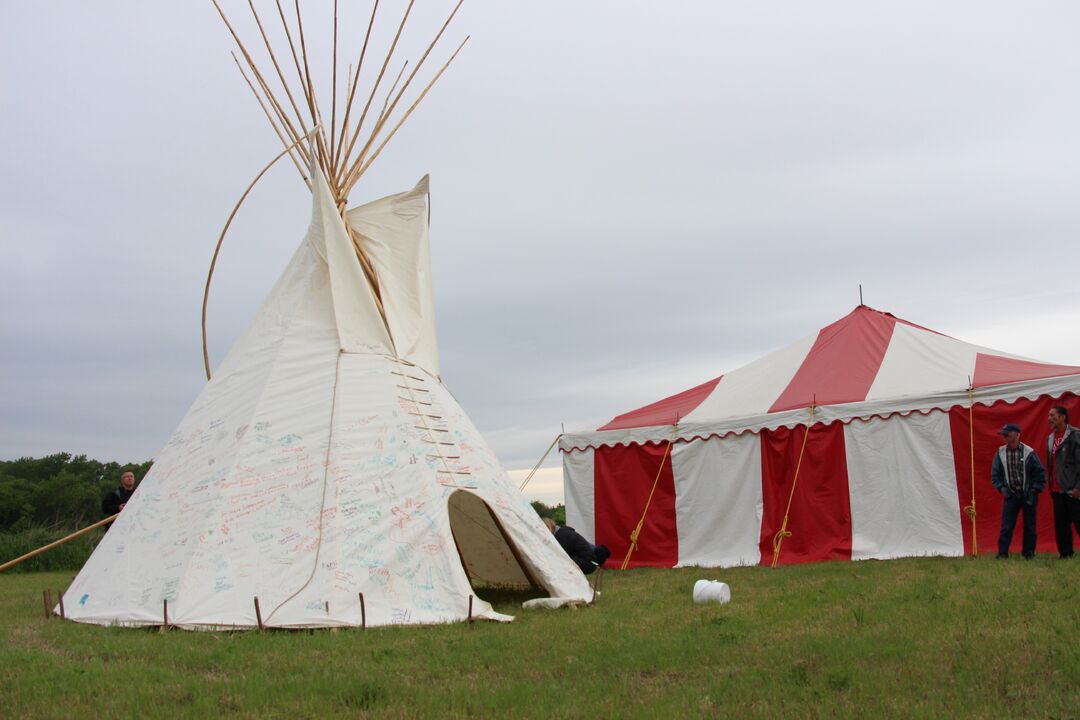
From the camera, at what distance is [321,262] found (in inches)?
287

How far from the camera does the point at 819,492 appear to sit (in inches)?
374

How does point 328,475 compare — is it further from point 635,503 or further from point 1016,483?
point 1016,483

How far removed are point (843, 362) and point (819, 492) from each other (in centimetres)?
172

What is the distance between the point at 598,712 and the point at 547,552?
3214 millimetres

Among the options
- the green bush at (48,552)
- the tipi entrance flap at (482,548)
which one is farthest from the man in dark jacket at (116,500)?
the tipi entrance flap at (482,548)

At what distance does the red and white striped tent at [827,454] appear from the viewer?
8758mm

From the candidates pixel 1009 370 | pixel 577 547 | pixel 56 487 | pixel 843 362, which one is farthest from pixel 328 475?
pixel 56 487

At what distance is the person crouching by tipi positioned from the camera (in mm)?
7699

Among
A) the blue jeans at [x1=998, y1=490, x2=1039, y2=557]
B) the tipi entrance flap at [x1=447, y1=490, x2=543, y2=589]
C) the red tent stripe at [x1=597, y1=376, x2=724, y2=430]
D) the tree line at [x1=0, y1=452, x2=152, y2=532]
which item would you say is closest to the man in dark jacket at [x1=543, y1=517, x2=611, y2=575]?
the tipi entrance flap at [x1=447, y1=490, x2=543, y2=589]

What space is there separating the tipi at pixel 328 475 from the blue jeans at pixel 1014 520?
12.4 ft

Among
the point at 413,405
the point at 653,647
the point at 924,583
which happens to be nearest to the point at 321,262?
the point at 413,405

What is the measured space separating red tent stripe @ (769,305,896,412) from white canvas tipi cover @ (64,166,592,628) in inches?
162

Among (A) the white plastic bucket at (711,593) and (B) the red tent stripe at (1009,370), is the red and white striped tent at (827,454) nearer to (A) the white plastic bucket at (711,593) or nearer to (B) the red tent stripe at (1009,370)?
(B) the red tent stripe at (1009,370)

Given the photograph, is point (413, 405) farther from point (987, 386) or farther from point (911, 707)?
point (987, 386)
